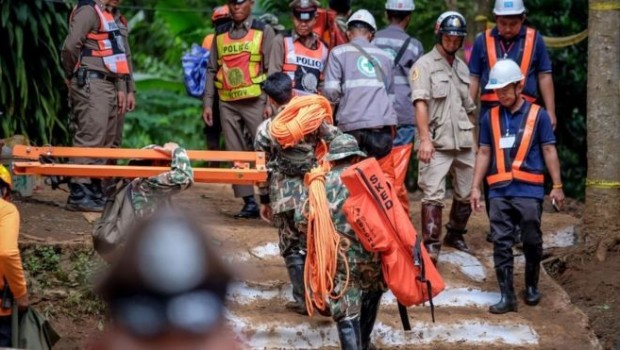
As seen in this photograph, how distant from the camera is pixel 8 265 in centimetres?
759

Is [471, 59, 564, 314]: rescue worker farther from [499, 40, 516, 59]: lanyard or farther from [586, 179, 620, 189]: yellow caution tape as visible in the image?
[586, 179, 620, 189]: yellow caution tape

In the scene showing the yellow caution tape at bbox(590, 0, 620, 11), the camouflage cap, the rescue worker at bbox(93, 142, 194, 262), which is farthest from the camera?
the yellow caution tape at bbox(590, 0, 620, 11)

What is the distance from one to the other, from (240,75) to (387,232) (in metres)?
3.05

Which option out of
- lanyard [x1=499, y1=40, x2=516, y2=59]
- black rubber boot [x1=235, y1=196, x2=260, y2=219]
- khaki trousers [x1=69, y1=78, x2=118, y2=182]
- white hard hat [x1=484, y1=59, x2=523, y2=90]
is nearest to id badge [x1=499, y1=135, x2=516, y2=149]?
white hard hat [x1=484, y1=59, x2=523, y2=90]

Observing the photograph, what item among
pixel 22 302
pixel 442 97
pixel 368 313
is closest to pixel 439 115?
pixel 442 97

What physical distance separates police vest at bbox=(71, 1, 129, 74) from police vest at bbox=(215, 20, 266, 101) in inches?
31.4

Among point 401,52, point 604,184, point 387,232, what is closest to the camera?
point 387,232

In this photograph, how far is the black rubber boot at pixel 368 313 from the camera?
8.59 metres

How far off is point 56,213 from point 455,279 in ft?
10.4

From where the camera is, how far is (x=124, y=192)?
780 cm

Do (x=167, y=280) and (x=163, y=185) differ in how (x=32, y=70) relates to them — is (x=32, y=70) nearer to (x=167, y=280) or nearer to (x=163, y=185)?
(x=163, y=185)

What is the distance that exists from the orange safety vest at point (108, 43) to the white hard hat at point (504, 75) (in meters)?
3.06

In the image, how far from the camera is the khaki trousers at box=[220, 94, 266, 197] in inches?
430

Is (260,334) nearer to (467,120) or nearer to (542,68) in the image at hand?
(467,120)
